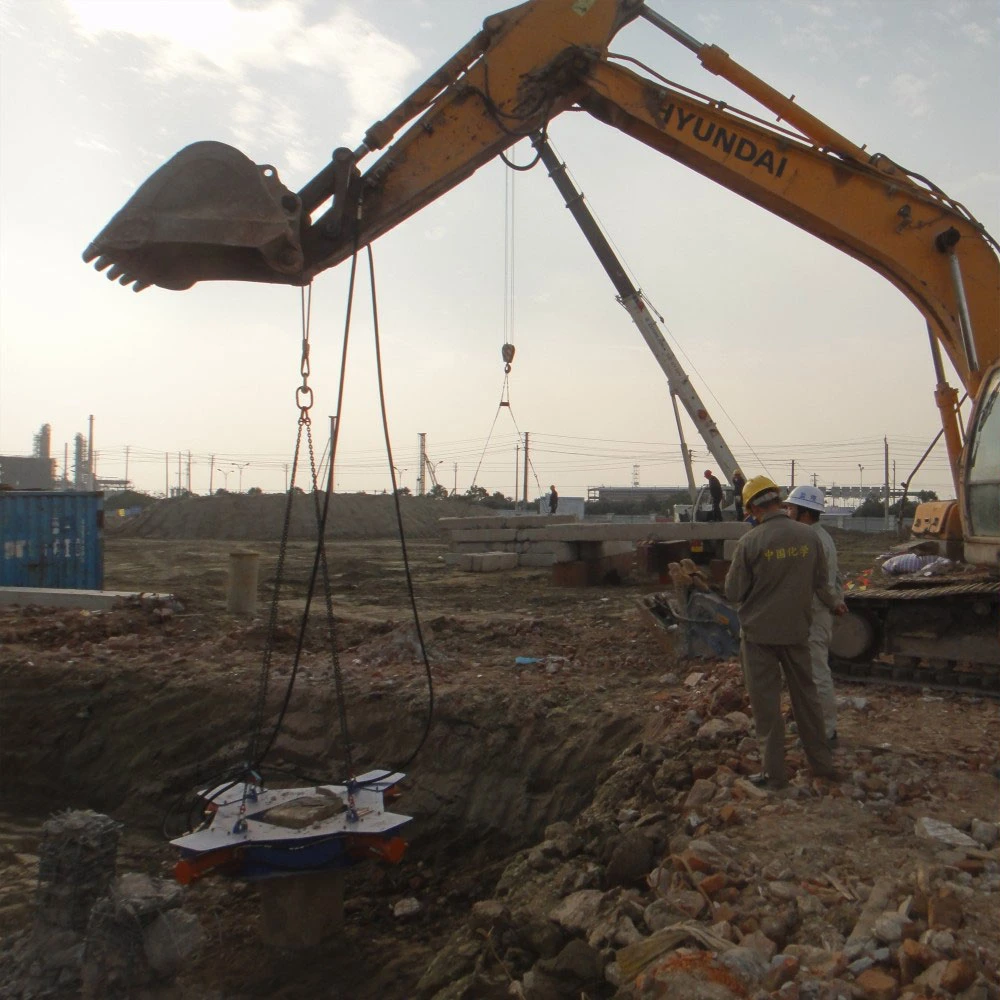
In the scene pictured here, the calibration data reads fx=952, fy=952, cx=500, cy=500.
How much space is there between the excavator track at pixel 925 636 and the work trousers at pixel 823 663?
1.77 meters

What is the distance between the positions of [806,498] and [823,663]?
97 centimetres

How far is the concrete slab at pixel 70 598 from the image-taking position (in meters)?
12.0

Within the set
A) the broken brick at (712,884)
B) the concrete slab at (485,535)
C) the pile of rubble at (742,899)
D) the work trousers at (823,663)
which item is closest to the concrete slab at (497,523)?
the concrete slab at (485,535)

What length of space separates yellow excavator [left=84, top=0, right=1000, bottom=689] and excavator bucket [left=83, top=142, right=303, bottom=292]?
310 millimetres

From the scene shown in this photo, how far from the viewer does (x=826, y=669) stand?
557 cm

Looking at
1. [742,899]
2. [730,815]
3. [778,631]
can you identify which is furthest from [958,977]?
[778,631]

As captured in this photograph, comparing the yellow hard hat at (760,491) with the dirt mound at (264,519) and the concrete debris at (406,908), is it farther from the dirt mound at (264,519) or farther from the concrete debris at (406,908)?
the dirt mound at (264,519)

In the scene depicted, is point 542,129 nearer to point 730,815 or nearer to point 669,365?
point 730,815

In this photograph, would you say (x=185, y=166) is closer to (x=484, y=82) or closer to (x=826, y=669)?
(x=484, y=82)

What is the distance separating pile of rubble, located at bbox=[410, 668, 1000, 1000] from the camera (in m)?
3.25

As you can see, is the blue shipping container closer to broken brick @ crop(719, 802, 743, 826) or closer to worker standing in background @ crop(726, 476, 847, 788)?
worker standing in background @ crop(726, 476, 847, 788)

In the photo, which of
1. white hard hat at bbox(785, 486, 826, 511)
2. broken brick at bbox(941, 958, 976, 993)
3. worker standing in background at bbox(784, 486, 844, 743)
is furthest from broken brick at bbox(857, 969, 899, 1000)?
white hard hat at bbox(785, 486, 826, 511)

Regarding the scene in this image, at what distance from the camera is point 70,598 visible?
12391mm

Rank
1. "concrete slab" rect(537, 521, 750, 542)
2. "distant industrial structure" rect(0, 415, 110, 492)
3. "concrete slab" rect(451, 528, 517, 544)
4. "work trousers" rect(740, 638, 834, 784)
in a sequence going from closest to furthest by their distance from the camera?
"work trousers" rect(740, 638, 834, 784), "concrete slab" rect(537, 521, 750, 542), "concrete slab" rect(451, 528, 517, 544), "distant industrial structure" rect(0, 415, 110, 492)
